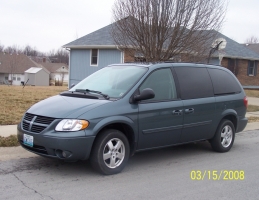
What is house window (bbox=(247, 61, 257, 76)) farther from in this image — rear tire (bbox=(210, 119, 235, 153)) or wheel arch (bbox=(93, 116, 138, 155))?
wheel arch (bbox=(93, 116, 138, 155))

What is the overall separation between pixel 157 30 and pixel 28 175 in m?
7.30

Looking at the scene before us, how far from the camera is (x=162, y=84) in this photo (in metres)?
6.36

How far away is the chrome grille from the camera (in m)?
5.19

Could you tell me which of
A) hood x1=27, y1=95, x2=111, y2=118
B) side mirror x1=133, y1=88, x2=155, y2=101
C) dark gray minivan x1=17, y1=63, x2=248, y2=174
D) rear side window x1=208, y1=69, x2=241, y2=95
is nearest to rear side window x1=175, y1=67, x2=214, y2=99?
dark gray minivan x1=17, y1=63, x2=248, y2=174

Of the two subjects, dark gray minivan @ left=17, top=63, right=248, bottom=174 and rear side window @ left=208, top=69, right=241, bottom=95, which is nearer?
dark gray minivan @ left=17, top=63, right=248, bottom=174

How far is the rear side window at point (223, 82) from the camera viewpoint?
7.39 meters

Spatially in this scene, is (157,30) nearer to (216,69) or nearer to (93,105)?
(216,69)

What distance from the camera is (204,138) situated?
23.1 ft

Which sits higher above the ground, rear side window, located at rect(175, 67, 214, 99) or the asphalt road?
rear side window, located at rect(175, 67, 214, 99)

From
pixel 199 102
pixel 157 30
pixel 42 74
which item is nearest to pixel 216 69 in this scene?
pixel 199 102

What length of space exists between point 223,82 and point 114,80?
8.67 feet

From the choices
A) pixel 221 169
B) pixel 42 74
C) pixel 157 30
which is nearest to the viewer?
pixel 221 169

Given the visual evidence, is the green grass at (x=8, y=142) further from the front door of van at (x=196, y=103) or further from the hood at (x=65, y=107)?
the front door of van at (x=196, y=103)

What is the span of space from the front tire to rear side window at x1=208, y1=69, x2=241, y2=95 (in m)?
2.68
